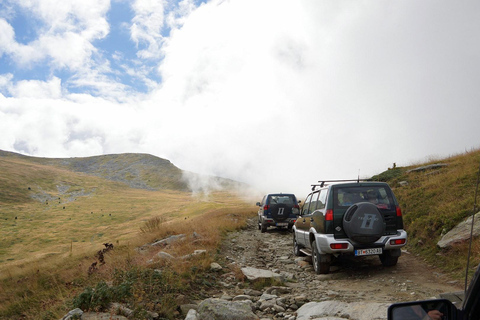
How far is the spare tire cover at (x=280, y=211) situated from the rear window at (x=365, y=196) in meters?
9.73

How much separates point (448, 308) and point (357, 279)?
23.3 feet

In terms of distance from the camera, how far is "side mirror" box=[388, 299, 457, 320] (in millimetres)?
1546

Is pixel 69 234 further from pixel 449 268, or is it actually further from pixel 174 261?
pixel 449 268

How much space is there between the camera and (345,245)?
7625 mm

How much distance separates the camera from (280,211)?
58.0 ft

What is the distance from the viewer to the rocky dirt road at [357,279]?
6.51 m

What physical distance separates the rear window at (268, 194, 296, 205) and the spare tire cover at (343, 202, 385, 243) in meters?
10.2

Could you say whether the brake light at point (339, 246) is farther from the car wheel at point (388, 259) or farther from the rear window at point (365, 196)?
the car wheel at point (388, 259)

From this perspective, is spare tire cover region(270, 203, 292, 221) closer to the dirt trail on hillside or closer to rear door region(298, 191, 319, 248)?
the dirt trail on hillside

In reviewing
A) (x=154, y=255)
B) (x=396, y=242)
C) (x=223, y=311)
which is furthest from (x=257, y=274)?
(x=396, y=242)

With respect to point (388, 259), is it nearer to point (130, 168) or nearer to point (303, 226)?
point (303, 226)

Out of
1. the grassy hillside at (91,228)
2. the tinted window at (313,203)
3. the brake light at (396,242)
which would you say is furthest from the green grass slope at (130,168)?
the brake light at (396,242)

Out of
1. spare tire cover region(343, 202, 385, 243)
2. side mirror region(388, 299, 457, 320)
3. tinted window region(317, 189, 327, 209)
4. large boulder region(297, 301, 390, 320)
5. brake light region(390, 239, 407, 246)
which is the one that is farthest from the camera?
tinted window region(317, 189, 327, 209)

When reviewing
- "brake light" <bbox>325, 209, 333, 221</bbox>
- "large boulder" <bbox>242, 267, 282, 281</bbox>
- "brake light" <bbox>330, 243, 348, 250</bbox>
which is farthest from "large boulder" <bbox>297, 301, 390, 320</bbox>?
"brake light" <bbox>325, 209, 333, 221</bbox>
